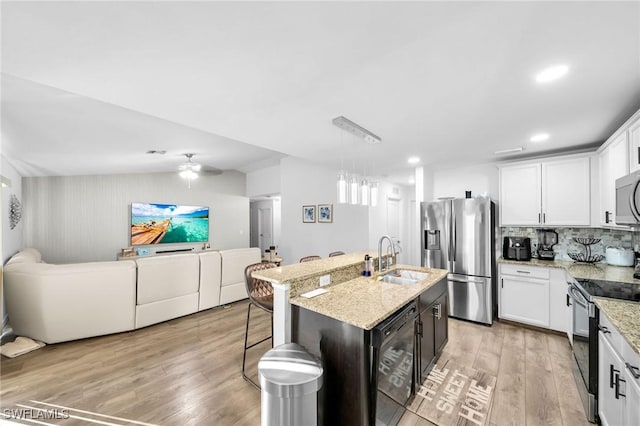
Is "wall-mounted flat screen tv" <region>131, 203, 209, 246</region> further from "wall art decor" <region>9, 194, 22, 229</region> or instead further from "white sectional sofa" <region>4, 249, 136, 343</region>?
"white sectional sofa" <region>4, 249, 136, 343</region>

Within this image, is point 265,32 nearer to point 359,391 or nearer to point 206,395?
point 359,391

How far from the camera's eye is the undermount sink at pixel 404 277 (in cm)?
272

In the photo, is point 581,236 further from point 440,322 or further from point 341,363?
point 341,363

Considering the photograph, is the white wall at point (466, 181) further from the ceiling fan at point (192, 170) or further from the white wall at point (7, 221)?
the white wall at point (7, 221)

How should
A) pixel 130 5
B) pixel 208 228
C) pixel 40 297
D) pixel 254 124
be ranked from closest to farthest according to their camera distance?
pixel 130 5 < pixel 254 124 < pixel 40 297 < pixel 208 228

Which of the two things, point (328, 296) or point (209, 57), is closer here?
point (209, 57)

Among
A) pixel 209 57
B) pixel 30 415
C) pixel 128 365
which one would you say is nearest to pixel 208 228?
pixel 128 365

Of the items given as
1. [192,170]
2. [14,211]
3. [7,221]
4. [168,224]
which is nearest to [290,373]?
[192,170]

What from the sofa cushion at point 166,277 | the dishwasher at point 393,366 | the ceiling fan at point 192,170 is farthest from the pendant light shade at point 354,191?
the ceiling fan at point 192,170

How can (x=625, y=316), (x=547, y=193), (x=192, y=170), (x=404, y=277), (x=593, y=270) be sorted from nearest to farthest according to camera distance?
(x=625, y=316)
(x=593, y=270)
(x=404, y=277)
(x=547, y=193)
(x=192, y=170)

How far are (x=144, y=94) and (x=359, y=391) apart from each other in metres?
2.30

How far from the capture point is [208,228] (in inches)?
279

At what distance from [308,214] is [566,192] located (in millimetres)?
4195

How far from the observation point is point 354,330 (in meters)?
1.53
